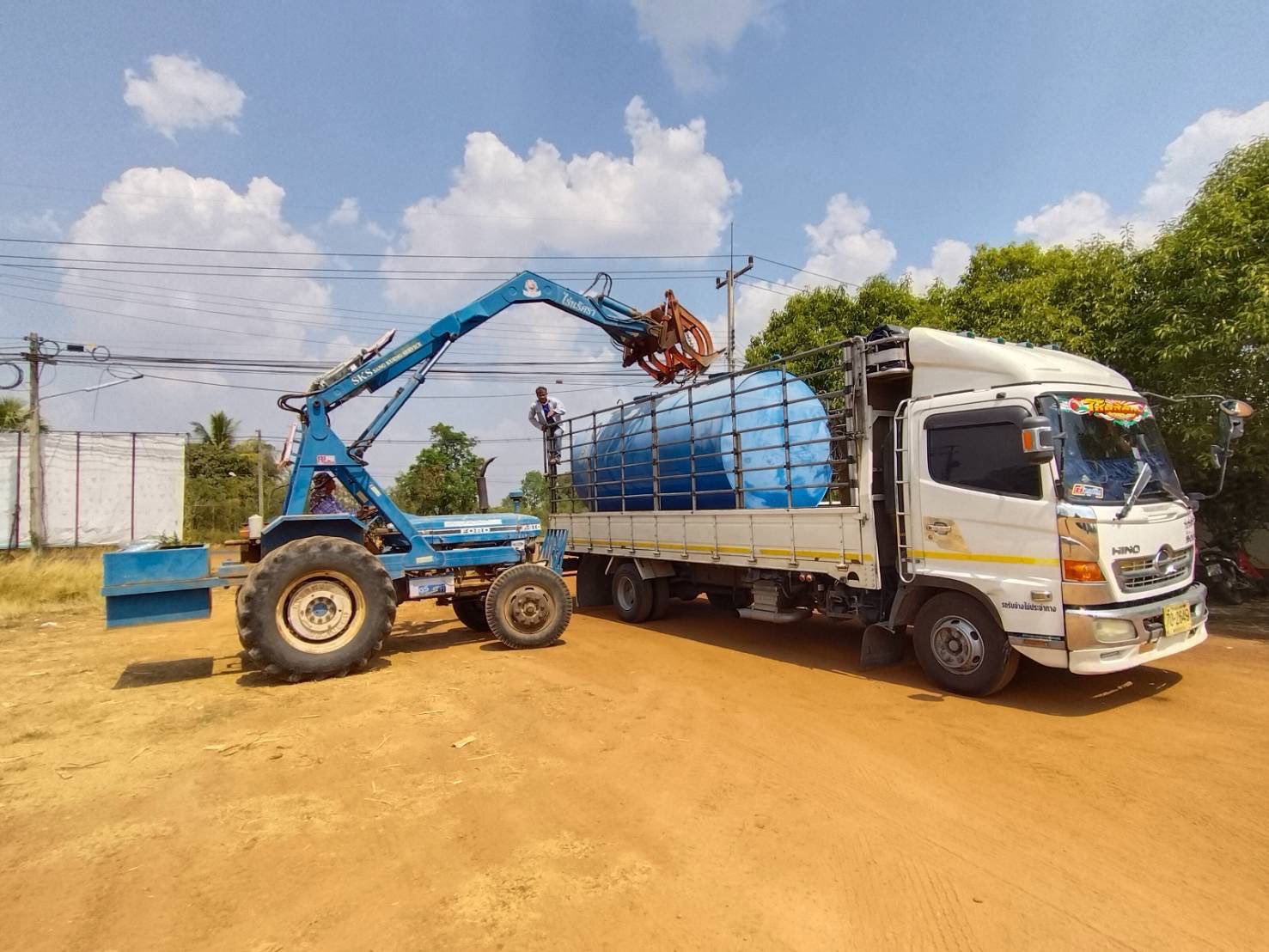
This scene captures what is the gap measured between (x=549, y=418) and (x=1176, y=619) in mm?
8916

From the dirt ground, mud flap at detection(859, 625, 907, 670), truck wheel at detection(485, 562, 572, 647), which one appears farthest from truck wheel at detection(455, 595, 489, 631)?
mud flap at detection(859, 625, 907, 670)

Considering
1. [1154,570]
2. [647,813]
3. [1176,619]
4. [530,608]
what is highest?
[1154,570]

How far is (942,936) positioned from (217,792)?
13.6 feet

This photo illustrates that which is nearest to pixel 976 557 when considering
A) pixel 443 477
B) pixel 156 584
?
pixel 156 584

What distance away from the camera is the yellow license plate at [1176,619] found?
5539 mm

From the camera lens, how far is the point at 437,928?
114 inches

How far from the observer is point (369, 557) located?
737 cm

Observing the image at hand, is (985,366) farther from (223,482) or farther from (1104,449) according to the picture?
(223,482)

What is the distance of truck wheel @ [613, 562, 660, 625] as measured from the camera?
10.4 meters

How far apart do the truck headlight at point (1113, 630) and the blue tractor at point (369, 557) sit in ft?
18.3

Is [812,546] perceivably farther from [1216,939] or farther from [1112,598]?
[1216,939]

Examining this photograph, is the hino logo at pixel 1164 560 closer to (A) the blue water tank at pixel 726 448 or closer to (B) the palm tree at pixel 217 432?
(A) the blue water tank at pixel 726 448

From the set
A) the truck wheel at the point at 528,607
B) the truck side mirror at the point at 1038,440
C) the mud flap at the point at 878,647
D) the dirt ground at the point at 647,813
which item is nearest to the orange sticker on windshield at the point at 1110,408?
the truck side mirror at the point at 1038,440

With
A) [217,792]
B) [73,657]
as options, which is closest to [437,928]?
[217,792]
